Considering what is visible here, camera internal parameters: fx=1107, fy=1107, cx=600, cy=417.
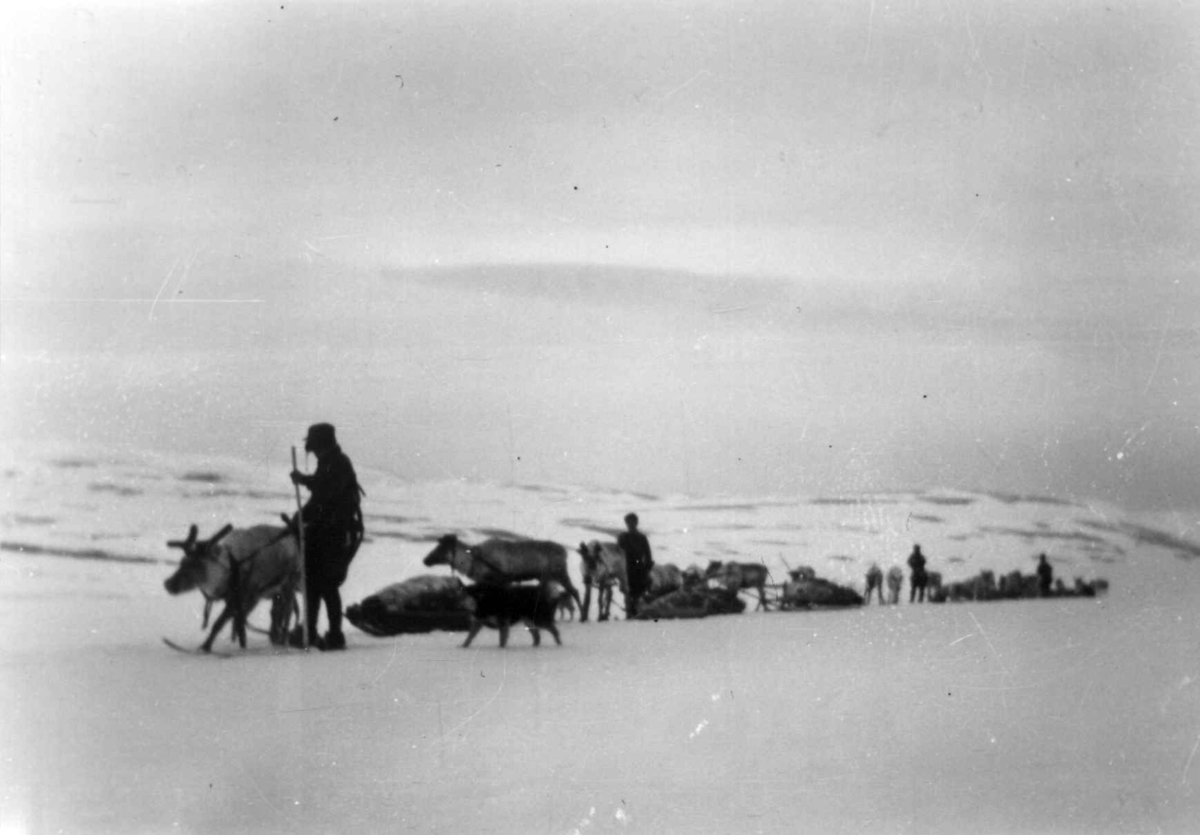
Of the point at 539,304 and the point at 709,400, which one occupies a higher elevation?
the point at 539,304

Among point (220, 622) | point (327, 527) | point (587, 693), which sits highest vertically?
point (327, 527)

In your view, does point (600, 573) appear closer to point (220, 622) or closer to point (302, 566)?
point (302, 566)

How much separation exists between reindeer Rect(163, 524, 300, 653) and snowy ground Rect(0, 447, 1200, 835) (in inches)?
1.6

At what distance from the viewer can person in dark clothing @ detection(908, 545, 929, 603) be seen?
105 inches

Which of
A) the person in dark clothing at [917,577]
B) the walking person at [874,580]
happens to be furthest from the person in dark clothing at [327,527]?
the person in dark clothing at [917,577]

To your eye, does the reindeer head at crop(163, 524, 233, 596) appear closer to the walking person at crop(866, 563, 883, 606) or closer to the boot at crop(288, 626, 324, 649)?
the boot at crop(288, 626, 324, 649)

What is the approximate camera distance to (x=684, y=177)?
268cm

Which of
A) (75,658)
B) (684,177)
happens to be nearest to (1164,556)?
(684,177)

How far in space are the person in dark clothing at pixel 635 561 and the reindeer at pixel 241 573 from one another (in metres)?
0.79

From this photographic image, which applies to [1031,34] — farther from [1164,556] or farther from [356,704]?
[356,704]

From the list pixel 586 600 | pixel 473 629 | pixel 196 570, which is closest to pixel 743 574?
pixel 586 600

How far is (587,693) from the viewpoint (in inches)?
104

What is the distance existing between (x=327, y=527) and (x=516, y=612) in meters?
0.50

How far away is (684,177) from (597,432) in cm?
65
